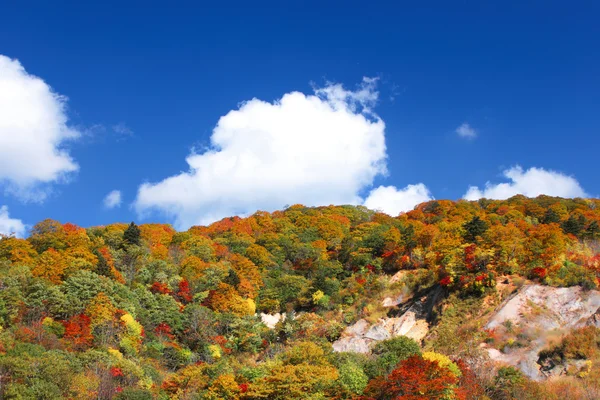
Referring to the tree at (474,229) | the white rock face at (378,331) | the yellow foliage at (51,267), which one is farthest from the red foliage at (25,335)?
the tree at (474,229)

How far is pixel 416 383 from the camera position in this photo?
30469 mm

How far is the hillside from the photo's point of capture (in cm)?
3519

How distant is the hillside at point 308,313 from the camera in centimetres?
3519

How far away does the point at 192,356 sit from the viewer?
5012cm

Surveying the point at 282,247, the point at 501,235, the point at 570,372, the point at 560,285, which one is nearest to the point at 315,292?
the point at 282,247

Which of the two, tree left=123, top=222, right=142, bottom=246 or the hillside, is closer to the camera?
the hillside

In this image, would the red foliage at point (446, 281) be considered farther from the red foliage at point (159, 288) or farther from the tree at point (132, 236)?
the tree at point (132, 236)

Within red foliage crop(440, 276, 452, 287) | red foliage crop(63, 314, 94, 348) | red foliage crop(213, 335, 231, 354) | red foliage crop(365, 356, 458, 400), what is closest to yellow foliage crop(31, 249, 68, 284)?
red foliage crop(63, 314, 94, 348)

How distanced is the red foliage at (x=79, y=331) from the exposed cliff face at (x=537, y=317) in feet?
113

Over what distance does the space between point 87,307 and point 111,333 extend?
4074 millimetres

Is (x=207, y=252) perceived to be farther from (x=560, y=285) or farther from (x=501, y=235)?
(x=560, y=285)

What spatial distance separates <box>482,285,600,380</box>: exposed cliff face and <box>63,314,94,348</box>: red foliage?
34.6 metres

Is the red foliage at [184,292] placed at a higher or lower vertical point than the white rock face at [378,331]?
higher

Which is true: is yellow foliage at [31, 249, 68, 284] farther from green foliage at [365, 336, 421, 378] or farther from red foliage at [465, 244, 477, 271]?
red foliage at [465, 244, 477, 271]
